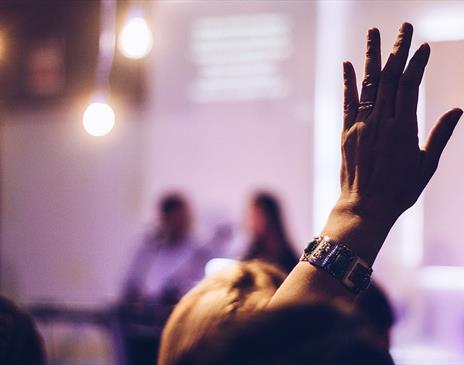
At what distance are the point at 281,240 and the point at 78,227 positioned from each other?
308 centimetres

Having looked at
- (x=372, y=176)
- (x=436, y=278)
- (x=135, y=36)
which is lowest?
(x=436, y=278)

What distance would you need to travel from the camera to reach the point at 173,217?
526cm

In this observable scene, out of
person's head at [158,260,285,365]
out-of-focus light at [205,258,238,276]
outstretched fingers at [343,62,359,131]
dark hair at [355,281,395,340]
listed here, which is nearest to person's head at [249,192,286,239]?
out-of-focus light at [205,258,238,276]

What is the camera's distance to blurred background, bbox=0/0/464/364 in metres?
5.93

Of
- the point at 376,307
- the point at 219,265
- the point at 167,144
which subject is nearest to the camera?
the point at 376,307

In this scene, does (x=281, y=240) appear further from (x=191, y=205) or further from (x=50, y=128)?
(x=50, y=128)

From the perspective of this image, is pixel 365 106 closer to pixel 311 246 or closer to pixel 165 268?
pixel 311 246

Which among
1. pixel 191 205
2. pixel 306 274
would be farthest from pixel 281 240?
pixel 306 274

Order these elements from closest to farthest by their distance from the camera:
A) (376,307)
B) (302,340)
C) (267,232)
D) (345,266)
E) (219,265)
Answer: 1. (302,340)
2. (345,266)
3. (376,307)
4. (219,265)
5. (267,232)

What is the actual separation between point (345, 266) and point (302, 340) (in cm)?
25

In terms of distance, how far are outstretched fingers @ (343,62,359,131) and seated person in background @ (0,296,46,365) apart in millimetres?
551

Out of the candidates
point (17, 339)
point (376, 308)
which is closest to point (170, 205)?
point (376, 308)

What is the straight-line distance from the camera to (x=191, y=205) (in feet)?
21.5

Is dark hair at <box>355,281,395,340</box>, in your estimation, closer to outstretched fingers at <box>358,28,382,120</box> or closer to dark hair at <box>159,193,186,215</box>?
outstretched fingers at <box>358,28,382,120</box>
